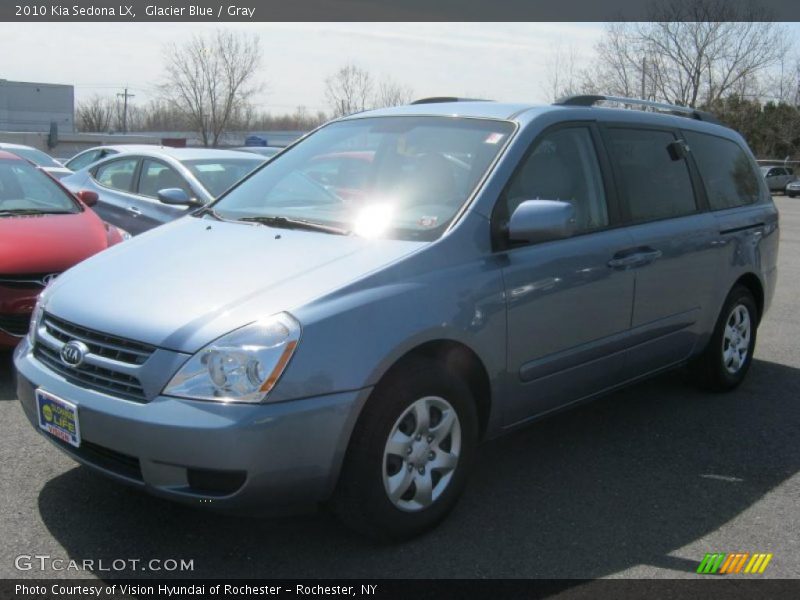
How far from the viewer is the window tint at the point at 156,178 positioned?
880 centimetres

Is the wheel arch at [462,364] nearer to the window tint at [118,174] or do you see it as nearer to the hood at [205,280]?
the hood at [205,280]

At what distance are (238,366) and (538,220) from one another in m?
1.52

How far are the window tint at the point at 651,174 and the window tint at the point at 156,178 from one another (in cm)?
514

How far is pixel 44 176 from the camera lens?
291 inches

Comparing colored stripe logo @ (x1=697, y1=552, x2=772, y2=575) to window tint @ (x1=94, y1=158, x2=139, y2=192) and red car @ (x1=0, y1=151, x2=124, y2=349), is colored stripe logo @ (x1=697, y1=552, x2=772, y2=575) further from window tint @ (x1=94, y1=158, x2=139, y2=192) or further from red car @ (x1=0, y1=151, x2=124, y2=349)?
window tint @ (x1=94, y1=158, x2=139, y2=192)

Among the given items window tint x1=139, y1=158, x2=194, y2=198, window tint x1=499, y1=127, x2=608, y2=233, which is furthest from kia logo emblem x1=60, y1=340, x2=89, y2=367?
window tint x1=139, y1=158, x2=194, y2=198

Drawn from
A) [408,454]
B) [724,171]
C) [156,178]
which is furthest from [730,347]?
[156,178]

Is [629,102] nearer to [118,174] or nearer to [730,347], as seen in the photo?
[730,347]

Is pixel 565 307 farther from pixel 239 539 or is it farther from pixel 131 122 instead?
pixel 131 122

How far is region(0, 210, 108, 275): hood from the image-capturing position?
5.61m

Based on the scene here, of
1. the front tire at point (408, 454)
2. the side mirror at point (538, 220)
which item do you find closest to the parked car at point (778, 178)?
the side mirror at point (538, 220)

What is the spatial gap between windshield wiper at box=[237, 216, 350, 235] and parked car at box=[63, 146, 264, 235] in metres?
4.24

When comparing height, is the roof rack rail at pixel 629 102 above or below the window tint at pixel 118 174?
above

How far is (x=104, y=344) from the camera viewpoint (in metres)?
3.25
